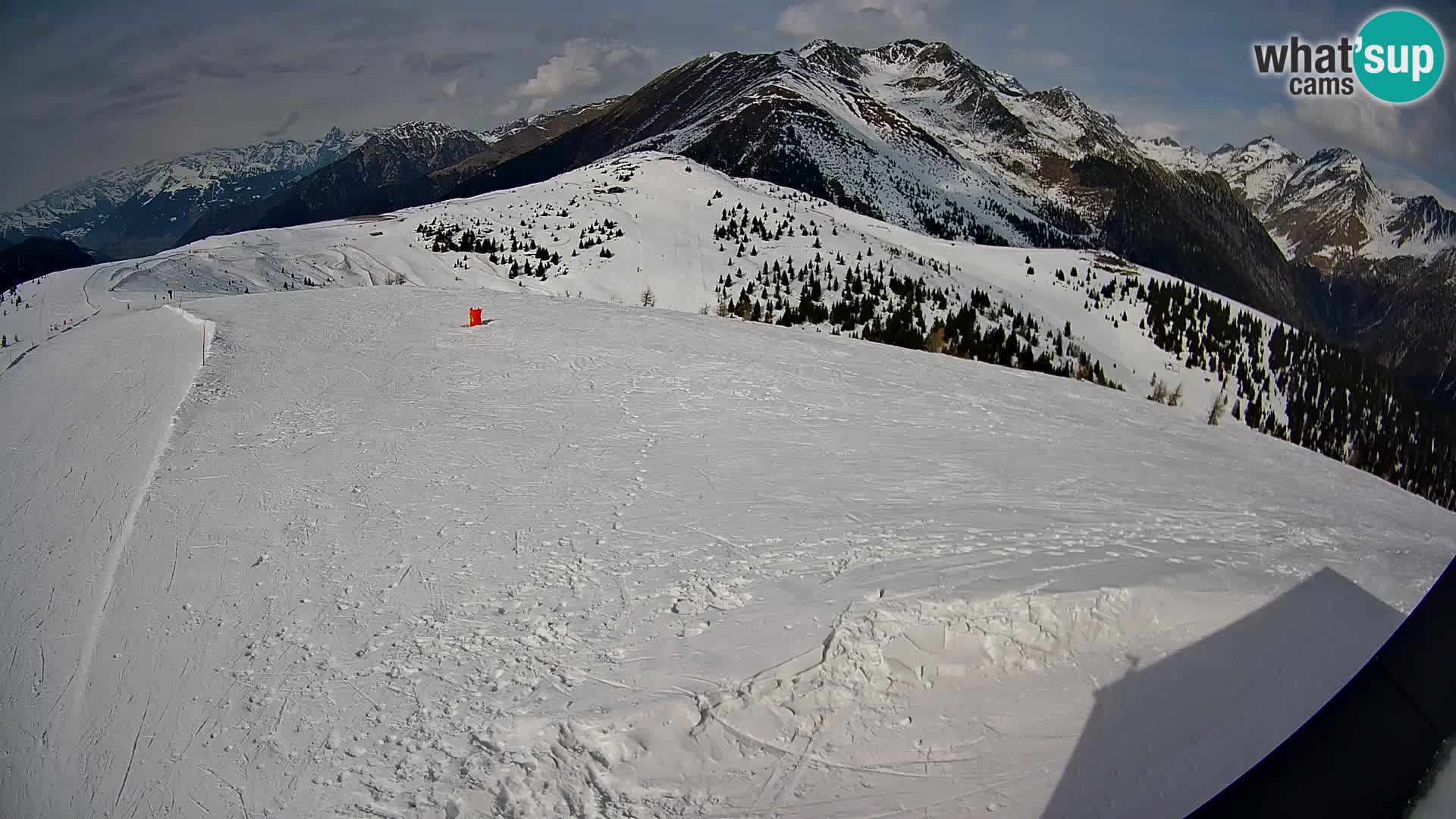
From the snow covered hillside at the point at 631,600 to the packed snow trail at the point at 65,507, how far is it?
0.03 m

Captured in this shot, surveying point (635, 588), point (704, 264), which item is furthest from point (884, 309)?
point (635, 588)

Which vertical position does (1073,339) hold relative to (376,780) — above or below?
above

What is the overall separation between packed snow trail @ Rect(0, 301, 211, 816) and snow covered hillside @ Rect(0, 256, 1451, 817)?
3cm

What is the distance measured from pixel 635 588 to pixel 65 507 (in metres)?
5.64

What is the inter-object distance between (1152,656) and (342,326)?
13234mm

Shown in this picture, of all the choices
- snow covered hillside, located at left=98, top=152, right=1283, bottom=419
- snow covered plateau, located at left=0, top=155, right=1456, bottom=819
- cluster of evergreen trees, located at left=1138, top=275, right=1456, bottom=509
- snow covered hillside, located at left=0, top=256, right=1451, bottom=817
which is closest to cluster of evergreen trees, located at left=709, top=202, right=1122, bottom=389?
snow covered hillside, located at left=98, top=152, right=1283, bottom=419

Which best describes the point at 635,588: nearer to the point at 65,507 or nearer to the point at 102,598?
the point at 102,598

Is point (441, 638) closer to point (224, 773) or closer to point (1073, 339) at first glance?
point (224, 773)

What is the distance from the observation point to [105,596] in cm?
530

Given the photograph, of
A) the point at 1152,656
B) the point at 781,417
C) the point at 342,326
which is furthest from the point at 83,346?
the point at 1152,656

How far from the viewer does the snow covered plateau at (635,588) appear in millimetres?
3994

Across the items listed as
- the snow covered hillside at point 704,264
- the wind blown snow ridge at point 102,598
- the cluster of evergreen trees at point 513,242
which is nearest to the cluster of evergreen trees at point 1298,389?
the snow covered hillside at point 704,264

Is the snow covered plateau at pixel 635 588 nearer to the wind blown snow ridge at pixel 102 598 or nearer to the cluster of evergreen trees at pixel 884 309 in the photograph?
the wind blown snow ridge at pixel 102 598

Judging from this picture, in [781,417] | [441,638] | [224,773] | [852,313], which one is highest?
[852,313]
